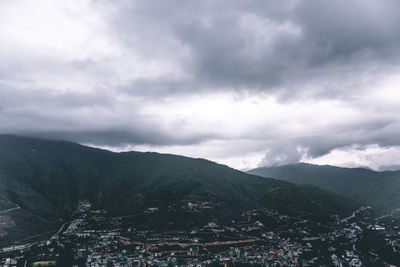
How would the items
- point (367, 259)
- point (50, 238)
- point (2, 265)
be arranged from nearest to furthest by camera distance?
point (2, 265) → point (367, 259) → point (50, 238)

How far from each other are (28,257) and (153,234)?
232 ft

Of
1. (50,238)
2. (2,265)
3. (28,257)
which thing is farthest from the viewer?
(50,238)

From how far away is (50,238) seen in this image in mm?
172625

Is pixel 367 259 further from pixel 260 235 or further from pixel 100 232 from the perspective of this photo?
pixel 100 232

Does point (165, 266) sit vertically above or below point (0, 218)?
below

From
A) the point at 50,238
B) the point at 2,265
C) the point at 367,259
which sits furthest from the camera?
the point at 50,238

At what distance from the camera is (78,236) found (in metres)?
180

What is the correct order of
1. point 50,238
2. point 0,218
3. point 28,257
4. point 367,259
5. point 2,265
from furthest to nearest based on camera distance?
point 0,218, point 50,238, point 367,259, point 28,257, point 2,265

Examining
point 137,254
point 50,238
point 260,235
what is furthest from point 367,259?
point 50,238

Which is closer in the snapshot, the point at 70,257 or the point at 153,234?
the point at 70,257

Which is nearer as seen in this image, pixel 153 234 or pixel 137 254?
pixel 137 254

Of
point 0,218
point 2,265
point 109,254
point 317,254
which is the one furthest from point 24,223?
point 317,254

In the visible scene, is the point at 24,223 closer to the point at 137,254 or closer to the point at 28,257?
the point at 28,257

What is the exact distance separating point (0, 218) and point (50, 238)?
40.6 m
